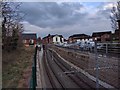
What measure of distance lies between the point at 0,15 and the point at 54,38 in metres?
140

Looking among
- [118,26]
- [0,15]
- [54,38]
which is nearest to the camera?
[0,15]

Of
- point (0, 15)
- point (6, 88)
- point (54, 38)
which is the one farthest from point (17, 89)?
point (54, 38)

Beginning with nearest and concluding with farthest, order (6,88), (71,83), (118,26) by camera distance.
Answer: (6,88) → (71,83) → (118,26)

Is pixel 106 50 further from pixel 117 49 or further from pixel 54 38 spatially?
pixel 54 38

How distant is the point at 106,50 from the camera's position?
28.0m

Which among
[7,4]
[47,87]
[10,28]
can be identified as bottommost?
[47,87]

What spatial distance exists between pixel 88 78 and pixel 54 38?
146172 millimetres

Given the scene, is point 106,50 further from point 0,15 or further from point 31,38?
point 31,38

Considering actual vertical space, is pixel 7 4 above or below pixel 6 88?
above

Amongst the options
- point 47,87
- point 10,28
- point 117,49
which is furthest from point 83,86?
point 10,28

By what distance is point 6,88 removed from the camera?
32.2 feet

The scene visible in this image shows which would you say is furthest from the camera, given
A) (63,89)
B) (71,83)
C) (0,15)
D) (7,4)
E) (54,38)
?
(54,38)

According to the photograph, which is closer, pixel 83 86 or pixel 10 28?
pixel 83 86

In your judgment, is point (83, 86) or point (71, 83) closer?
point (83, 86)
